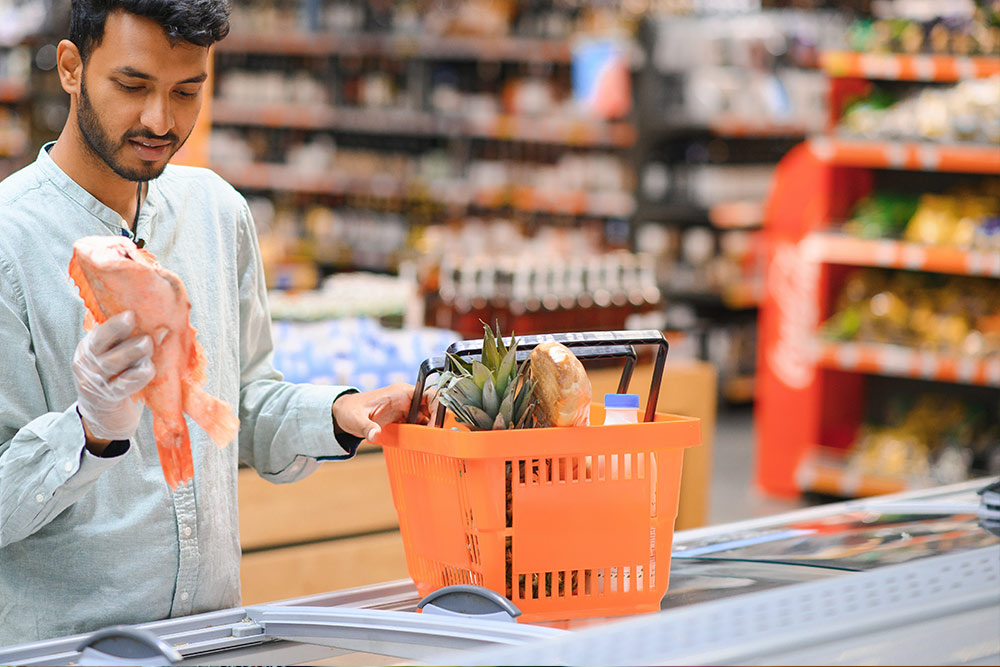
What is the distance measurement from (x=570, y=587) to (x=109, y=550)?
65cm

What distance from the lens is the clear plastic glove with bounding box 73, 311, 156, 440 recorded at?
1457 millimetres

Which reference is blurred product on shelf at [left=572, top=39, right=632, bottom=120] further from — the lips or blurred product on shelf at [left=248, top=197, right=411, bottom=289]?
the lips

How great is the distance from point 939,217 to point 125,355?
4960mm

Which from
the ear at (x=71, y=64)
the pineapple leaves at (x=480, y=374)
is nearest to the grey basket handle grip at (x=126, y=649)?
the pineapple leaves at (x=480, y=374)

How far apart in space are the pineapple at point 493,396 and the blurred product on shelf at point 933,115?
4.46 meters

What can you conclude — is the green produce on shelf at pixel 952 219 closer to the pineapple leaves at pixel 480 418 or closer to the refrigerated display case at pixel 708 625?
the refrigerated display case at pixel 708 625

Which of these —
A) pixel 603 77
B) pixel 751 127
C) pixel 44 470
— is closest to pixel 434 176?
pixel 603 77

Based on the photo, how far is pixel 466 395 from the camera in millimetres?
1719

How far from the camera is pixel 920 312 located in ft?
19.3

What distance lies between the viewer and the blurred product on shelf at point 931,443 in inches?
228

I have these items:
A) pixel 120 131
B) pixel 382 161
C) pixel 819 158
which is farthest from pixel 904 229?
pixel 120 131

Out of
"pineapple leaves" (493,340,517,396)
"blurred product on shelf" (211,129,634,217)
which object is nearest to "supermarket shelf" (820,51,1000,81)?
"blurred product on shelf" (211,129,634,217)

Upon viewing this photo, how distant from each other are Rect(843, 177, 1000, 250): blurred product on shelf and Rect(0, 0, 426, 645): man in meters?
4.32

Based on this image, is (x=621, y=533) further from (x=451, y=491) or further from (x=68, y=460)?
(x=68, y=460)
